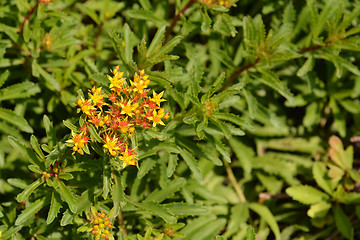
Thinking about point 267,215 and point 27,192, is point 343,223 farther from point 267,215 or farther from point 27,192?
point 27,192

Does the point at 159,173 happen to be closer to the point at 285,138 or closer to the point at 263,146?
the point at 263,146

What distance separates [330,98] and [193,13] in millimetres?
1507

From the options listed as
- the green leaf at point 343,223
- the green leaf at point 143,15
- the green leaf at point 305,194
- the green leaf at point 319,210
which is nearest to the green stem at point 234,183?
the green leaf at point 305,194

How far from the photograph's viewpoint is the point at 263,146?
371 cm

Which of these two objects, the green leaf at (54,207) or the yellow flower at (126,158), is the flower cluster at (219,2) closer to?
the yellow flower at (126,158)

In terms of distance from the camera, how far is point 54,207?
2.29 m

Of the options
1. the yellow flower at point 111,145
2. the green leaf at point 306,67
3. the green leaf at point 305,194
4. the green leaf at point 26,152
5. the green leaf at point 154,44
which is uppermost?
the green leaf at point 154,44

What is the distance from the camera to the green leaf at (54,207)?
2.24 meters

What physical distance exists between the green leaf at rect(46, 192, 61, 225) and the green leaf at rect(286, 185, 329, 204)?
6.36 feet

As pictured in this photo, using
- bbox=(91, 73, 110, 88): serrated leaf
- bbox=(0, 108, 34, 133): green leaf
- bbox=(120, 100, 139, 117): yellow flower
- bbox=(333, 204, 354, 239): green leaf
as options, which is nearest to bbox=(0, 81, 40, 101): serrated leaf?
bbox=(0, 108, 34, 133): green leaf

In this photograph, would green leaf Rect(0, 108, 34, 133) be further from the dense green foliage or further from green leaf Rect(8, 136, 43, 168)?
green leaf Rect(8, 136, 43, 168)

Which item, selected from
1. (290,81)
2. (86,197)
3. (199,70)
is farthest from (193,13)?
(86,197)

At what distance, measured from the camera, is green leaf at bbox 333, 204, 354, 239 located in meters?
3.29

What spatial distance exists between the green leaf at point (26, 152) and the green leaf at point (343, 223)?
8.19 feet
